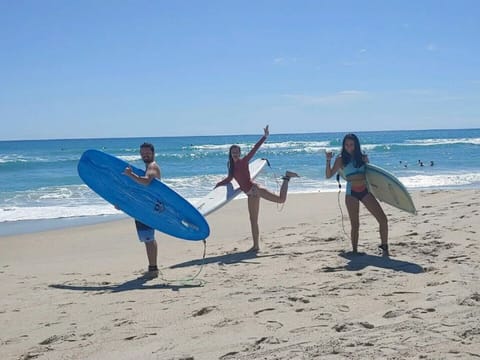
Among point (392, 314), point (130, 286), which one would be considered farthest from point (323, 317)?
point (130, 286)

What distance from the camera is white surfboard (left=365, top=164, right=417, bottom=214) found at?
5.94 m

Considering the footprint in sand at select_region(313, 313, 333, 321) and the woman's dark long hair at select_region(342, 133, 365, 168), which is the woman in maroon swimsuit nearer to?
the woman's dark long hair at select_region(342, 133, 365, 168)

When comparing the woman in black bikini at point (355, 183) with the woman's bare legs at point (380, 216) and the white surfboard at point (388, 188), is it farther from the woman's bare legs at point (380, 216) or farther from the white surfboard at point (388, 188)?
the white surfboard at point (388, 188)

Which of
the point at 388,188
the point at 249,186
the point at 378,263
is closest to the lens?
the point at 378,263

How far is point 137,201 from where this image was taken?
5.54 meters

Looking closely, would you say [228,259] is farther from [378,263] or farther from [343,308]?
[343,308]

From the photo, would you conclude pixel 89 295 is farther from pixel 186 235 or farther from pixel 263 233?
pixel 263 233

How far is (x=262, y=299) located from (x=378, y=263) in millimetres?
1621

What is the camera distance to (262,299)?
13.5 ft

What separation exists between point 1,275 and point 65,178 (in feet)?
54.7

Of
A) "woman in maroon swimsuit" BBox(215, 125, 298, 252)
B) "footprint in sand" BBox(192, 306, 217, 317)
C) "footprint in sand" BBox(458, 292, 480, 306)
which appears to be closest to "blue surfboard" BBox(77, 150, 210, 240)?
"woman in maroon swimsuit" BBox(215, 125, 298, 252)

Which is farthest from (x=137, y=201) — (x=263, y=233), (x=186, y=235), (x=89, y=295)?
(x=263, y=233)

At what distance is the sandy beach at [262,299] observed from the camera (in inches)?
123

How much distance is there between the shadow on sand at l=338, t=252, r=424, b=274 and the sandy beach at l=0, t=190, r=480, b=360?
0.7 inches
